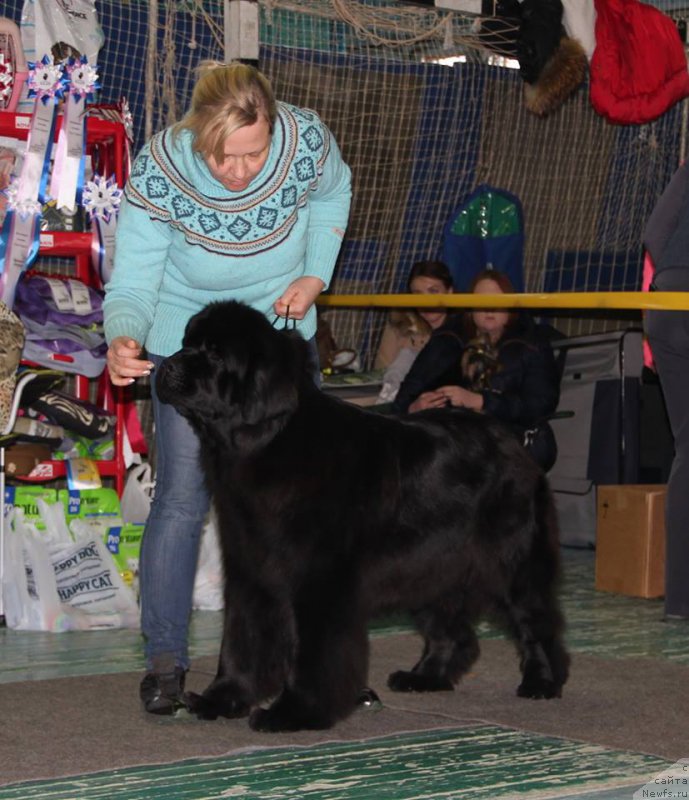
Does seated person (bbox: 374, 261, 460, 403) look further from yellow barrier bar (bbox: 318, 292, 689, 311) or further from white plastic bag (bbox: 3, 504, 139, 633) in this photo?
white plastic bag (bbox: 3, 504, 139, 633)

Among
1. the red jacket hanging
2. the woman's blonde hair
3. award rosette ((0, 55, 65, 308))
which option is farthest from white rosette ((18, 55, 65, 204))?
the red jacket hanging

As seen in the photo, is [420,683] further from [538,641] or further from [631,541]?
[631,541]

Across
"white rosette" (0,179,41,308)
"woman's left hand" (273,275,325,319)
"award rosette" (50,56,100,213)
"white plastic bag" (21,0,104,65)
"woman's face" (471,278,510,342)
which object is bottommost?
"woman's left hand" (273,275,325,319)

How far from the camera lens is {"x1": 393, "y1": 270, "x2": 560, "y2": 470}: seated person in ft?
18.2

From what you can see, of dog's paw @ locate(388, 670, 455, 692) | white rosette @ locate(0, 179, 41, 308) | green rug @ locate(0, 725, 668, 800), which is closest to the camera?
green rug @ locate(0, 725, 668, 800)

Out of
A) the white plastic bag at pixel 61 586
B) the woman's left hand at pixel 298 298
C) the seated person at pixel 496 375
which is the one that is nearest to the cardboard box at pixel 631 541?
the seated person at pixel 496 375

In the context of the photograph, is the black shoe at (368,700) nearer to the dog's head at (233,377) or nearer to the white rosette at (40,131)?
the dog's head at (233,377)

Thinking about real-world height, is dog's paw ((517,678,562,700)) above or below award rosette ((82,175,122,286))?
below

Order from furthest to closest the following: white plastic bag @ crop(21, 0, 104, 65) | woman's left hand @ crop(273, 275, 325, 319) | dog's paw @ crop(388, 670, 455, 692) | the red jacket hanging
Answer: the red jacket hanging, white plastic bag @ crop(21, 0, 104, 65), dog's paw @ crop(388, 670, 455, 692), woman's left hand @ crop(273, 275, 325, 319)

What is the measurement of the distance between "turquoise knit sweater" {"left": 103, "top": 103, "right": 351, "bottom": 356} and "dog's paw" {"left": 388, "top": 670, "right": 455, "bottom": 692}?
3.68 ft

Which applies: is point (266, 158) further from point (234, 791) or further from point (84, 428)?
point (84, 428)

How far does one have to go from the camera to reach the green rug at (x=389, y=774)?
239 cm

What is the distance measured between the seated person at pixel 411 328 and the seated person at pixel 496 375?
0.22m

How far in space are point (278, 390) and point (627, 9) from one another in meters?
5.02
